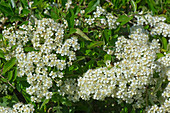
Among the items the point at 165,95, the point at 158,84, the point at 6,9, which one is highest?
the point at 6,9

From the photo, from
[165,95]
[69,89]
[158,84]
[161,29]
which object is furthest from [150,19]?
[69,89]

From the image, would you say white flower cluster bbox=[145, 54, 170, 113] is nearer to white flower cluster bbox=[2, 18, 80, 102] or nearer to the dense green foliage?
the dense green foliage


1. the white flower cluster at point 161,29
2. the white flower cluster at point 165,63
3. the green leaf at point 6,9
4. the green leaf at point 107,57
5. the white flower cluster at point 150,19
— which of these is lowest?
the white flower cluster at point 165,63

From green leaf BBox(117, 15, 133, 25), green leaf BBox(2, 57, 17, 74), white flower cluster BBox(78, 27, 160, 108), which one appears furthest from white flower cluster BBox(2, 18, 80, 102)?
green leaf BBox(117, 15, 133, 25)

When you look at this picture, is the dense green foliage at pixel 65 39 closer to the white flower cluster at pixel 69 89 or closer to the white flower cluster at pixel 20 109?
the white flower cluster at pixel 69 89

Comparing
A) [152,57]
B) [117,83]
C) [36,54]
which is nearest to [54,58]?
[36,54]

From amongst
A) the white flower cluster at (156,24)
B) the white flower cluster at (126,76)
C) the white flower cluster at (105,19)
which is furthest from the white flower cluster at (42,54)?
the white flower cluster at (156,24)

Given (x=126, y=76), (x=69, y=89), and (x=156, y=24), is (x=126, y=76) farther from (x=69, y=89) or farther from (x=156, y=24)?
(x=156, y=24)

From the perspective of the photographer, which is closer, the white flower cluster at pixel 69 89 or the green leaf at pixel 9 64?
the green leaf at pixel 9 64
